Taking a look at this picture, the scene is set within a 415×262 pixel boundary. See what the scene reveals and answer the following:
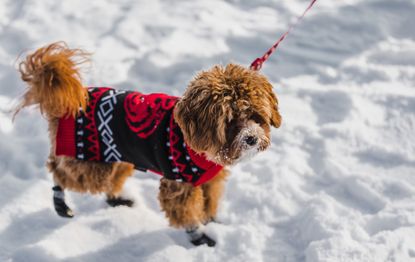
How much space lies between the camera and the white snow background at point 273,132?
3.47m

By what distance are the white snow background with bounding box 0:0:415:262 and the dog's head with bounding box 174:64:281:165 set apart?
0.98 m

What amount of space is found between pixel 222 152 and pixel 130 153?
77 cm

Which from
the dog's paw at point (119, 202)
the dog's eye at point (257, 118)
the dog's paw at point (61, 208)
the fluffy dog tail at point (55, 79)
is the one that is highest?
the fluffy dog tail at point (55, 79)

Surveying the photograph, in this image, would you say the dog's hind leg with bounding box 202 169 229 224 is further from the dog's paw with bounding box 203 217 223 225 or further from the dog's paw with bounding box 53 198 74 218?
the dog's paw with bounding box 53 198 74 218

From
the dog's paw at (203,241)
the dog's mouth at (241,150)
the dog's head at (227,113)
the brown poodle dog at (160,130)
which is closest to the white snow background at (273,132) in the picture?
the dog's paw at (203,241)

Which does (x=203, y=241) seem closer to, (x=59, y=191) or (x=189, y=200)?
(x=189, y=200)

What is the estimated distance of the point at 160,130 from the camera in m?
3.10

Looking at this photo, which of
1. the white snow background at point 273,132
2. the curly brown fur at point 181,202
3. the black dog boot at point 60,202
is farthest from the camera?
the black dog boot at point 60,202

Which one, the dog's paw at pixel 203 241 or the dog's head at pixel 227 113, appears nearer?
the dog's head at pixel 227 113

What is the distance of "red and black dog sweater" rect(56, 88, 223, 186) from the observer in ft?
10.2

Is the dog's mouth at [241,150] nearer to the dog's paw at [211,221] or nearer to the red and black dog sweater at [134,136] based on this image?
the red and black dog sweater at [134,136]

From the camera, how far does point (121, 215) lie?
147 inches

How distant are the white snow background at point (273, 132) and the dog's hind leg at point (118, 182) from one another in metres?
0.07

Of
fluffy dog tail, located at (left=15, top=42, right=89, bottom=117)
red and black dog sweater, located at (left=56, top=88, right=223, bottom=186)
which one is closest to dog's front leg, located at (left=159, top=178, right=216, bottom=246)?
red and black dog sweater, located at (left=56, top=88, right=223, bottom=186)
